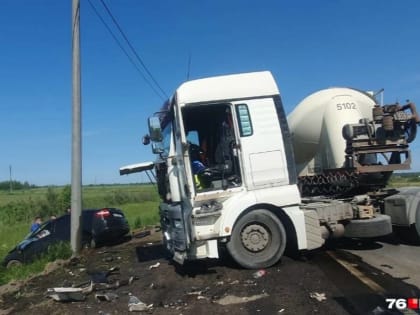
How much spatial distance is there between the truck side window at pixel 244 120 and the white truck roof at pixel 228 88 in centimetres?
19

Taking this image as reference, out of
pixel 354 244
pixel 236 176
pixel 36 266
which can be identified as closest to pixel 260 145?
pixel 236 176

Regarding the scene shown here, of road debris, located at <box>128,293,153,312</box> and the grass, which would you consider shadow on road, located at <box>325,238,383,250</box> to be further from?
the grass

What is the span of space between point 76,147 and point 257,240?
6.79m

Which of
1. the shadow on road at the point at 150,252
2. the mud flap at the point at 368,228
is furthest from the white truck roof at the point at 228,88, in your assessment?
the shadow on road at the point at 150,252

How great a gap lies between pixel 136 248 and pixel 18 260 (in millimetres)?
3535

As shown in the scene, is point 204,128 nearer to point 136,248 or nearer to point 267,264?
point 267,264

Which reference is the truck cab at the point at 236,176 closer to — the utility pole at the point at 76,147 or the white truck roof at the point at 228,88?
the white truck roof at the point at 228,88

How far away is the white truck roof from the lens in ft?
26.2

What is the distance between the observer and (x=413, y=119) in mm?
9680

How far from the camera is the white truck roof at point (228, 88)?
7.98 m

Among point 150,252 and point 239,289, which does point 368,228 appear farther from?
point 150,252

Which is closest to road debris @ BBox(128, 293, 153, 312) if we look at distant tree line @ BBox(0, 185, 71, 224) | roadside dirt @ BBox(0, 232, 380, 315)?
roadside dirt @ BBox(0, 232, 380, 315)

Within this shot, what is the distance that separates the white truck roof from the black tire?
197cm

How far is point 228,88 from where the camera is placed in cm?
812
